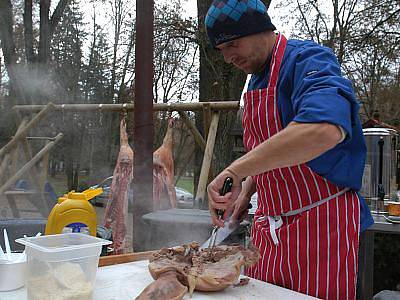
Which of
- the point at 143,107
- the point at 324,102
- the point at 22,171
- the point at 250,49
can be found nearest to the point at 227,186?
the point at 324,102

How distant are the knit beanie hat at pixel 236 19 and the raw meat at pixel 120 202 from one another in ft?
7.89

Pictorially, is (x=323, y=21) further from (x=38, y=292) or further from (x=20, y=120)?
(x=38, y=292)

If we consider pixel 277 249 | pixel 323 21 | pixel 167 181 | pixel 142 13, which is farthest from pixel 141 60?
pixel 323 21

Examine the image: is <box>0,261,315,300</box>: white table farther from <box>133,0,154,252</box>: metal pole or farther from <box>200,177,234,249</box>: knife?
<box>133,0,154,252</box>: metal pole

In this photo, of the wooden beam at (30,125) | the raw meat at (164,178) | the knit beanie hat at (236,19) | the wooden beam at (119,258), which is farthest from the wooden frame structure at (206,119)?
the knit beanie hat at (236,19)

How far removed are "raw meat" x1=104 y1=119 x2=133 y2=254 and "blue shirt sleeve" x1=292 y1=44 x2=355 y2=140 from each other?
8.46ft

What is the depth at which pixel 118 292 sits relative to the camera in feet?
4.58

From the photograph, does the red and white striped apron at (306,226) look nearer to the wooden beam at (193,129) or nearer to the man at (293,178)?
the man at (293,178)

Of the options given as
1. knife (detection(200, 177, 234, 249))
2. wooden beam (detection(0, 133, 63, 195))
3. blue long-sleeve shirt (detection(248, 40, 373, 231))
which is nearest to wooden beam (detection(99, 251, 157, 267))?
knife (detection(200, 177, 234, 249))

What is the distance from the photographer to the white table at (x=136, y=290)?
4.48ft

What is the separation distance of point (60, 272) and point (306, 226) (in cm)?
92

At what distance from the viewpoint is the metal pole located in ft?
10.3

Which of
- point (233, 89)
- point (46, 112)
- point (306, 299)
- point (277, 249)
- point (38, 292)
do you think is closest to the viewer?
point (38, 292)

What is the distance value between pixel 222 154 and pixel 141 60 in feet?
6.24
